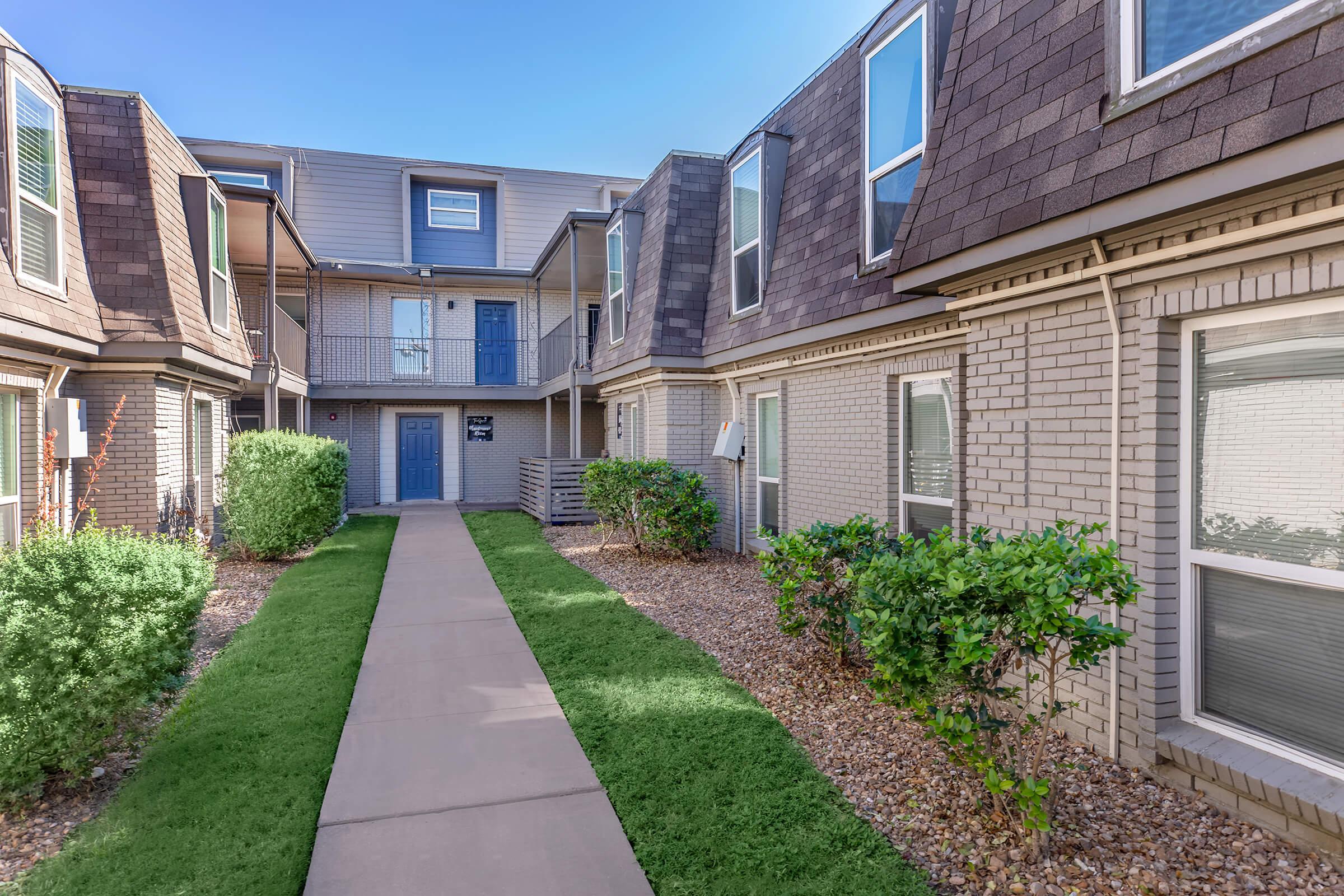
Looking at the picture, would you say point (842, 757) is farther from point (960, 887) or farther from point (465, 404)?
point (465, 404)

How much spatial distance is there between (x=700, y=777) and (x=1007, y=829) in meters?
1.46

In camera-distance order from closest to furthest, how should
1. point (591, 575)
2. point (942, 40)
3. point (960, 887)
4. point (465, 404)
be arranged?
point (960, 887) < point (942, 40) < point (591, 575) < point (465, 404)

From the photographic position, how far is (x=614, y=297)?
14.1 m

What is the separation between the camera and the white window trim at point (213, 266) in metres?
9.94

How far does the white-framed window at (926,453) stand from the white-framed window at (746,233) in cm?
332

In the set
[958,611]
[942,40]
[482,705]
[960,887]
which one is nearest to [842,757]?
[960,887]

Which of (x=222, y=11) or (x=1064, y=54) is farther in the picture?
(x=222, y=11)

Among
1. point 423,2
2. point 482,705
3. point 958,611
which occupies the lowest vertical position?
point 482,705

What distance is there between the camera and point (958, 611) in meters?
3.10

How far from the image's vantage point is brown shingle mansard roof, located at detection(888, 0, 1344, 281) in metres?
2.98

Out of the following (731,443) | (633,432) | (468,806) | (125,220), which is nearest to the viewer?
(468,806)

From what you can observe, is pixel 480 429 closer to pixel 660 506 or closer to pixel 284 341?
pixel 284 341

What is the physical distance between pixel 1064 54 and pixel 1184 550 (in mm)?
2815

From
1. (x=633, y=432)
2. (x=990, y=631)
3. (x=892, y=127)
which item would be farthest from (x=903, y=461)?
(x=633, y=432)
